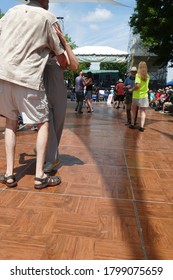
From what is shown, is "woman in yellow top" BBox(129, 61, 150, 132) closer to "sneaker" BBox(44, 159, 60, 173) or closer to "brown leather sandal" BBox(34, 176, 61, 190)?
"sneaker" BBox(44, 159, 60, 173)

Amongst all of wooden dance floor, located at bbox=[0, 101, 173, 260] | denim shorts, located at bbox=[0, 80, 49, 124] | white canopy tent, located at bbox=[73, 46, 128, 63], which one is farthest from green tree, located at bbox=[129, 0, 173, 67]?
denim shorts, located at bbox=[0, 80, 49, 124]

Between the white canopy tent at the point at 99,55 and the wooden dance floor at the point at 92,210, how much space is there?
1801 cm

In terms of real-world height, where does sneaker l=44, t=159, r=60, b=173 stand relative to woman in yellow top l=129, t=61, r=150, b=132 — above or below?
below

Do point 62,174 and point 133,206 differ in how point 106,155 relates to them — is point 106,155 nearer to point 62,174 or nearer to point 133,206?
point 62,174

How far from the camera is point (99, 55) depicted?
2225 cm

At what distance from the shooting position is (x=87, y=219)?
2293 millimetres

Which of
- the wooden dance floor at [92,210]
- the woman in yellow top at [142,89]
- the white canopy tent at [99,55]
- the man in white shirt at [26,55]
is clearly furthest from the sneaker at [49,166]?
the white canopy tent at [99,55]

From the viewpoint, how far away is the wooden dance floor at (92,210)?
74.3 inches

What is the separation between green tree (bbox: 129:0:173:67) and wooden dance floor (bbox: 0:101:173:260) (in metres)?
16.0

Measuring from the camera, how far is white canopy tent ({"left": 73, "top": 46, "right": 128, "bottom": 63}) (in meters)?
21.3

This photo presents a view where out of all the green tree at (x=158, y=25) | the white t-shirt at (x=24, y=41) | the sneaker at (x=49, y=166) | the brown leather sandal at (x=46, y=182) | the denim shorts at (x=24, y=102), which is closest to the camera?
the white t-shirt at (x=24, y=41)

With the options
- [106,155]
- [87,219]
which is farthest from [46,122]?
[106,155]

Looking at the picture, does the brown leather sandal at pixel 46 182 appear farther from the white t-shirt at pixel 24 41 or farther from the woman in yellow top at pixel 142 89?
the woman in yellow top at pixel 142 89

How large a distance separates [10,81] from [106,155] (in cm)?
222
